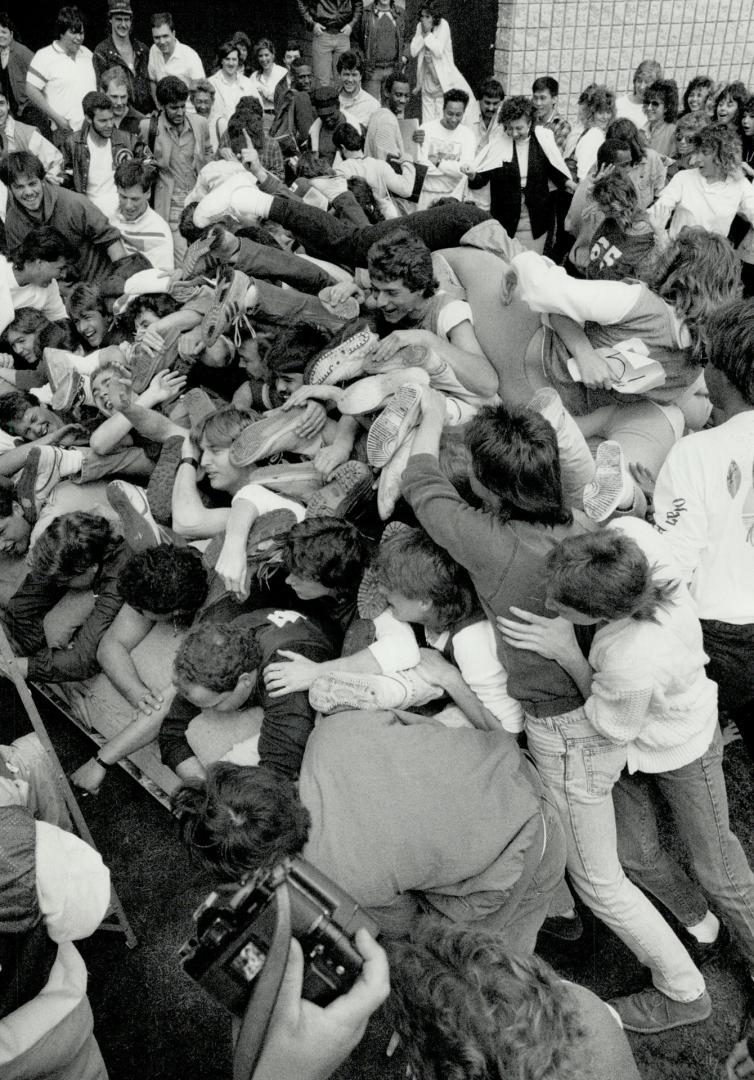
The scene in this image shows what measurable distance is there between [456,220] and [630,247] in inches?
27.2

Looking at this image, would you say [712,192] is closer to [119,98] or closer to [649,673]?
[649,673]

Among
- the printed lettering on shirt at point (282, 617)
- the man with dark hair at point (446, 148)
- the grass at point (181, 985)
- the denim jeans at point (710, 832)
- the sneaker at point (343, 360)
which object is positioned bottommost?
the grass at point (181, 985)

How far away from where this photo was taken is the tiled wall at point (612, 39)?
27.6 ft

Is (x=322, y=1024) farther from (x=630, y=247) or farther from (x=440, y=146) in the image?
(x=440, y=146)

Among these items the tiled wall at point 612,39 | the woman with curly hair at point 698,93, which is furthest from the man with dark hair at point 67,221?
the tiled wall at point 612,39

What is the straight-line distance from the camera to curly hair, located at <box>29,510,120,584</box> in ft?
9.39

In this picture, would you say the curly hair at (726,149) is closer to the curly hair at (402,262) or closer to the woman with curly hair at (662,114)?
the woman with curly hair at (662,114)

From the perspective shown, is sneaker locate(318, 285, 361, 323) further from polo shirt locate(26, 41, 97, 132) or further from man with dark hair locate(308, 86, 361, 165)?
polo shirt locate(26, 41, 97, 132)

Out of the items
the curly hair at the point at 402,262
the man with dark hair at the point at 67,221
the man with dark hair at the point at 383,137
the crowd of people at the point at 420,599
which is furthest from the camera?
the man with dark hair at the point at 383,137

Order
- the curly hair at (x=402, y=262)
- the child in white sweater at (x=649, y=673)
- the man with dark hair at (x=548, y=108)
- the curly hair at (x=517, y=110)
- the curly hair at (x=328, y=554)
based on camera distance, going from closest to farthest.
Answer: the child in white sweater at (x=649, y=673)
the curly hair at (x=328, y=554)
the curly hair at (x=402, y=262)
the curly hair at (x=517, y=110)
the man with dark hair at (x=548, y=108)

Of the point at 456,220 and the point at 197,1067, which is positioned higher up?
the point at 456,220

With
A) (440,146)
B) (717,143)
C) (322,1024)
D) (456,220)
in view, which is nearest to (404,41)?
(440,146)

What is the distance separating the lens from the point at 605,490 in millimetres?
2205

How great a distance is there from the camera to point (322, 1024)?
4.63ft
